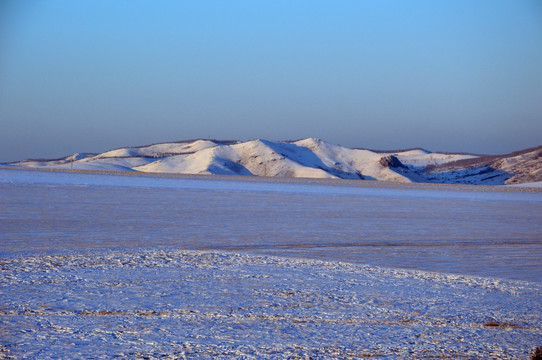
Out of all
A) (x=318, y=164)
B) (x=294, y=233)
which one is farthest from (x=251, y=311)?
(x=318, y=164)

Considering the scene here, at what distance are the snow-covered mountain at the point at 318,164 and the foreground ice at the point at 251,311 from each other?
8219cm

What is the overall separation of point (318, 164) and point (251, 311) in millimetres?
110264

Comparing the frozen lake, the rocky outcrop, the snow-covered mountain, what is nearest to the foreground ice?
the frozen lake

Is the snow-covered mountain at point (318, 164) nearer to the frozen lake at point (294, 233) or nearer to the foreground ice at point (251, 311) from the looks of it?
the frozen lake at point (294, 233)

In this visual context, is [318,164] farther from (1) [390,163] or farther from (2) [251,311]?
(2) [251,311]

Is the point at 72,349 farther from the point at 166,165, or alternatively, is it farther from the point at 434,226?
the point at 166,165

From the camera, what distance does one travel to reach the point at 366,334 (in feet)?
14.5

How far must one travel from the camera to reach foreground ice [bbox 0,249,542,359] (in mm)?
4055

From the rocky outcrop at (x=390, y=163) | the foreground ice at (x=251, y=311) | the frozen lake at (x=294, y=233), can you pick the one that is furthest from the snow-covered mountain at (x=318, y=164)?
the foreground ice at (x=251, y=311)

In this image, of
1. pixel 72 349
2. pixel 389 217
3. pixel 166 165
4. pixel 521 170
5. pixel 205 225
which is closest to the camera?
pixel 72 349

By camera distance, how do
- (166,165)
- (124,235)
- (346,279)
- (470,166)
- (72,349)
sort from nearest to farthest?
(72,349) < (346,279) < (124,235) < (166,165) < (470,166)

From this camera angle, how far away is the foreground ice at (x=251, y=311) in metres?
4.05

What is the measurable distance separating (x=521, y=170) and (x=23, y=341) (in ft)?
333

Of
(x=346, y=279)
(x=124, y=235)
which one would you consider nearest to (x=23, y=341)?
(x=346, y=279)
